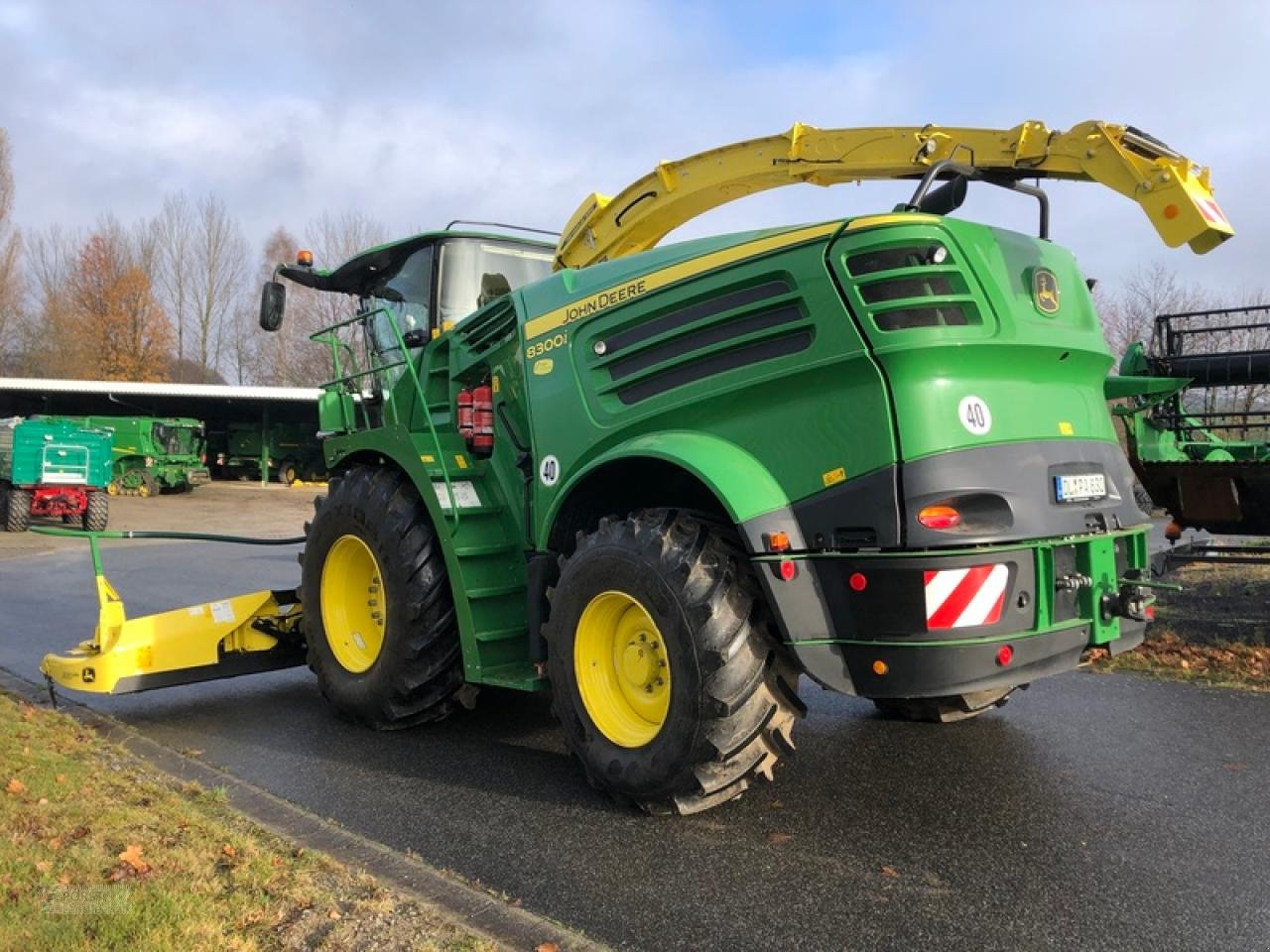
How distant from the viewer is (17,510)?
65.4 ft

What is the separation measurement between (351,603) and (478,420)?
146 centimetres

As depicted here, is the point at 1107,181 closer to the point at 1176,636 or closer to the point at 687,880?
the point at 687,880

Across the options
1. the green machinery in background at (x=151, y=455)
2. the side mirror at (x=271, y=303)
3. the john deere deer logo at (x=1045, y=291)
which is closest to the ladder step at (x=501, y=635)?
the side mirror at (x=271, y=303)

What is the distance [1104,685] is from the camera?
6.22 m

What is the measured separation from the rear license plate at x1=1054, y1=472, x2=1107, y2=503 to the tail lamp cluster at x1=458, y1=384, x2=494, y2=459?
276 cm

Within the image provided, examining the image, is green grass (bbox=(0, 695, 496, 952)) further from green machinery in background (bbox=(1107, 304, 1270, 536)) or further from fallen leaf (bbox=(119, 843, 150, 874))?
green machinery in background (bbox=(1107, 304, 1270, 536))

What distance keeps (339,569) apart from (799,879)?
11.1 feet

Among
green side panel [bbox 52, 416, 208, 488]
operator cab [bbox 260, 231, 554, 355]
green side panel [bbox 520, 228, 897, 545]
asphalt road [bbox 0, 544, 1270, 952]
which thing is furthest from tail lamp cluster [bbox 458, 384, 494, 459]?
green side panel [bbox 52, 416, 208, 488]

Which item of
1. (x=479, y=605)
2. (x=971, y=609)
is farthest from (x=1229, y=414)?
(x=479, y=605)

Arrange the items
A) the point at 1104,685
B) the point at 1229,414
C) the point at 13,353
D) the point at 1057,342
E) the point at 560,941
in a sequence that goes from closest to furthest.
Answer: the point at 560,941 → the point at 1057,342 → the point at 1104,685 → the point at 1229,414 → the point at 13,353

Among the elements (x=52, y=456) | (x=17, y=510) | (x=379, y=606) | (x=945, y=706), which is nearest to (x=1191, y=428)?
(x=945, y=706)

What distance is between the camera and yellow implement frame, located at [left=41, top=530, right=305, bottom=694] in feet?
18.3

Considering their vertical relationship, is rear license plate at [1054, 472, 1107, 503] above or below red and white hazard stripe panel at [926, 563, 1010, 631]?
above

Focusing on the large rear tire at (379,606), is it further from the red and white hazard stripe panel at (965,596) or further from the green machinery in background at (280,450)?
the green machinery in background at (280,450)
